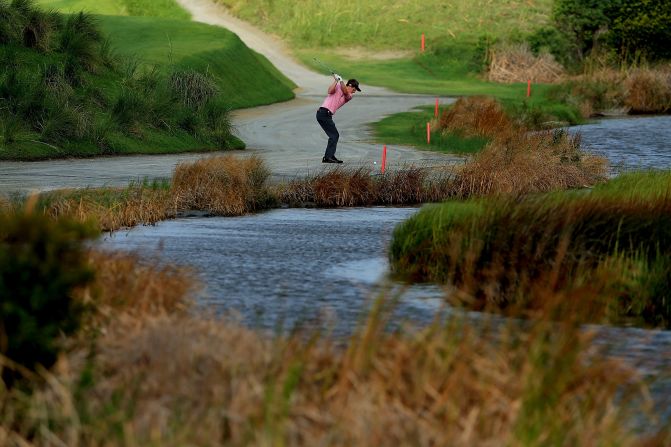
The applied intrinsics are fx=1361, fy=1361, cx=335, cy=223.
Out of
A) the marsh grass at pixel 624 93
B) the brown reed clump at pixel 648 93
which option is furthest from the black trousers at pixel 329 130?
the brown reed clump at pixel 648 93

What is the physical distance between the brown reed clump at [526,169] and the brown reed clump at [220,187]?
404cm

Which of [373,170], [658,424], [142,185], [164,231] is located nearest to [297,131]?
[373,170]

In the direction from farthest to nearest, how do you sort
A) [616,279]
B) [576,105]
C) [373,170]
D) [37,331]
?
[576,105], [373,170], [616,279], [37,331]

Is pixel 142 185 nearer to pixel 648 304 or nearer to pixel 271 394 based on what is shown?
pixel 648 304

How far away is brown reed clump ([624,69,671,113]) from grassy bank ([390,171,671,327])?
1511 inches

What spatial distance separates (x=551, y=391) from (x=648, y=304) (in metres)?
5.95

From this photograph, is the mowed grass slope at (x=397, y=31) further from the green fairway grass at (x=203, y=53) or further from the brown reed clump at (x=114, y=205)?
the brown reed clump at (x=114, y=205)

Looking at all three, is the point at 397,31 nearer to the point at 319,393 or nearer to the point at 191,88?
the point at 191,88

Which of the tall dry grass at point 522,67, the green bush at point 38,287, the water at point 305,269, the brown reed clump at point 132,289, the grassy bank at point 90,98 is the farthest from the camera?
the tall dry grass at point 522,67

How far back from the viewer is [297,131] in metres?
38.0

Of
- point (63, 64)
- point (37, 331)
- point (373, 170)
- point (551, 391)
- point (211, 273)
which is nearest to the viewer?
point (551, 391)

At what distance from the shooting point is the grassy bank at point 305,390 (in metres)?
7.07

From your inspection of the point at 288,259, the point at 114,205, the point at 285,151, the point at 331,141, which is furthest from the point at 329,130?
the point at 288,259

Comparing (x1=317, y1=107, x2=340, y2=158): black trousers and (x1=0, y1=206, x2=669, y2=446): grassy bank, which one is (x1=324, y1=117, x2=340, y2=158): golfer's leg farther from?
(x1=0, y1=206, x2=669, y2=446): grassy bank
